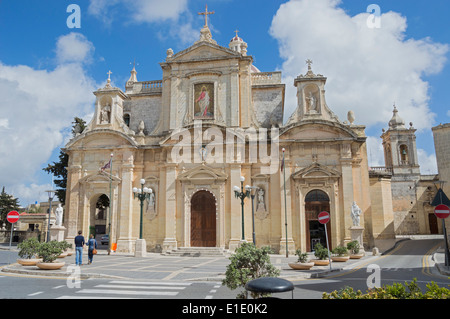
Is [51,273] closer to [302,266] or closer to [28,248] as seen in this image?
[28,248]

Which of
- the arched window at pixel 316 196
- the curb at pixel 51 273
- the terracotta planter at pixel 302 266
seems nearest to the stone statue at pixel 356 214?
the arched window at pixel 316 196

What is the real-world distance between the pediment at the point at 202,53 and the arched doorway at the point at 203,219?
39.8ft

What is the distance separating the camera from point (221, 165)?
30.2 m

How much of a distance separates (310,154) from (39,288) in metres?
22.6

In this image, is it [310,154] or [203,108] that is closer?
[310,154]

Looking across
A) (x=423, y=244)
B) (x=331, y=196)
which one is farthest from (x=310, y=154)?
(x=423, y=244)

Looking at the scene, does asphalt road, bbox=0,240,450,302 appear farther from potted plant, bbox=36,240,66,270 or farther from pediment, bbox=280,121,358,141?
pediment, bbox=280,121,358,141

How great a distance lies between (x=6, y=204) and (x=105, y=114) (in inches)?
1116

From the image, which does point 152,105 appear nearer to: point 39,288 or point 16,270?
point 16,270

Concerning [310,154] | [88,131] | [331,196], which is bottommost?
[331,196]

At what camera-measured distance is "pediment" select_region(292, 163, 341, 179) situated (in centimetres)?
2886
